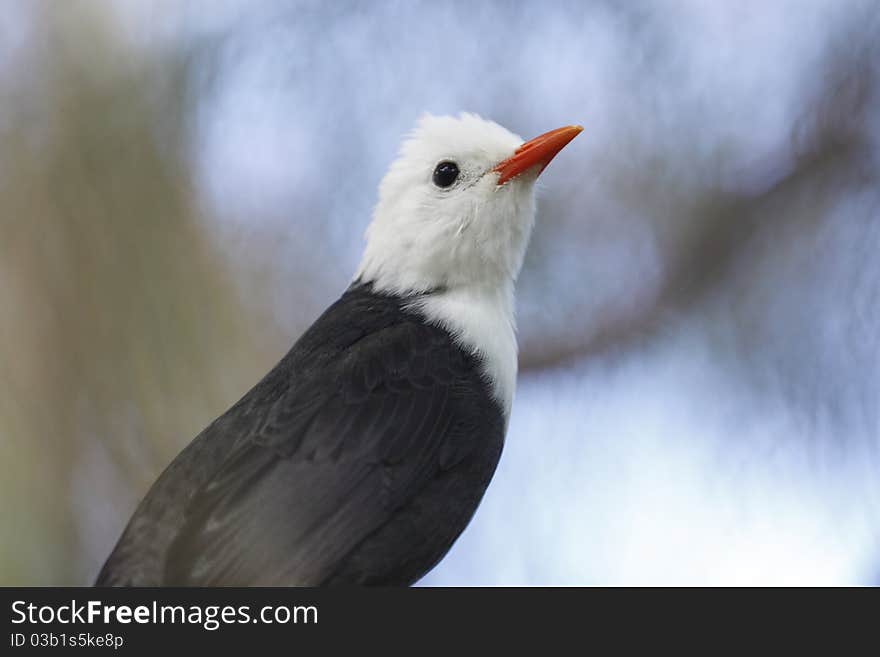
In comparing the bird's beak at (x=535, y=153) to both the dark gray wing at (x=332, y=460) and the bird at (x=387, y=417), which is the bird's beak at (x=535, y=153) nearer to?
the bird at (x=387, y=417)

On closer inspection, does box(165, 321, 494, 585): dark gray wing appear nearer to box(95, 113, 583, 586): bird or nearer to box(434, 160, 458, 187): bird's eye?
box(95, 113, 583, 586): bird

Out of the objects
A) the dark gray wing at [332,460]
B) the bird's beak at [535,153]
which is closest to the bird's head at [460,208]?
the bird's beak at [535,153]

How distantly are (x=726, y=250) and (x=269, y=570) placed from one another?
9.96 feet

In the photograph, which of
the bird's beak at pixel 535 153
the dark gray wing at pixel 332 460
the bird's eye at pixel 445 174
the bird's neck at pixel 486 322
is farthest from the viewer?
→ the bird's eye at pixel 445 174

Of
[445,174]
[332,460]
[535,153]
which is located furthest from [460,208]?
[332,460]

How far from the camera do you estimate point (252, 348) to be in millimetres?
6242

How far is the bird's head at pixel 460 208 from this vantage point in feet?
17.0

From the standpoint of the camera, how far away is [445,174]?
530 centimetres

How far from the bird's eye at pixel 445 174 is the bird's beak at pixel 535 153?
0.59ft

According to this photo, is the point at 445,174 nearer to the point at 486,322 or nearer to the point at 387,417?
the point at 486,322

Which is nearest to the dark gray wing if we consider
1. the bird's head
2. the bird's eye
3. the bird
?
the bird

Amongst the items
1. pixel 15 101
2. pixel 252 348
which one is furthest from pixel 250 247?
pixel 15 101

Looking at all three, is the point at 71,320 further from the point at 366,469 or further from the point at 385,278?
the point at 366,469

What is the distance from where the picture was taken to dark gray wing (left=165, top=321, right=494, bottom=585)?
420 centimetres
